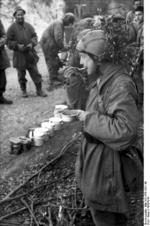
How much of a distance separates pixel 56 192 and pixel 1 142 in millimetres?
1657

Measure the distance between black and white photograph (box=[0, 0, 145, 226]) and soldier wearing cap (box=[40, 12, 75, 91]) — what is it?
2cm

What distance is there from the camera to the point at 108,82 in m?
1.84

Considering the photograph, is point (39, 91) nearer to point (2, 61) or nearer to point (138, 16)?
point (2, 61)

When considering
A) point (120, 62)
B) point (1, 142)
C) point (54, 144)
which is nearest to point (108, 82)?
point (120, 62)

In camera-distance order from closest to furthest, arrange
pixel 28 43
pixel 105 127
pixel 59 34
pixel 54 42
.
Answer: pixel 105 127 → pixel 28 43 → pixel 59 34 → pixel 54 42

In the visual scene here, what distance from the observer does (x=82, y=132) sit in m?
2.01

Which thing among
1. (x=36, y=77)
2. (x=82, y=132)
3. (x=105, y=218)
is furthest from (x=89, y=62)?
(x=36, y=77)

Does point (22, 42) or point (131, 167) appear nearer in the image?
point (131, 167)

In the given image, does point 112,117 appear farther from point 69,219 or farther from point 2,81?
point 2,81

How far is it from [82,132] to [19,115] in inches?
150

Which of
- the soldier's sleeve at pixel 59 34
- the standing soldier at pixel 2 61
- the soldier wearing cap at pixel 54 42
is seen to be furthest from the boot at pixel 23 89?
the soldier's sleeve at pixel 59 34

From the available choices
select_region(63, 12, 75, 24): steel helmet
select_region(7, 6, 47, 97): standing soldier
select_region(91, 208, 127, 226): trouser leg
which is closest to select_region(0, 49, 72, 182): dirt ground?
select_region(7, 6, 47, 97): standing soldier

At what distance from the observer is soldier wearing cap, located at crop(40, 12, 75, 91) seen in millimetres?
6492

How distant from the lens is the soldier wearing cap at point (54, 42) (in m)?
6.49
